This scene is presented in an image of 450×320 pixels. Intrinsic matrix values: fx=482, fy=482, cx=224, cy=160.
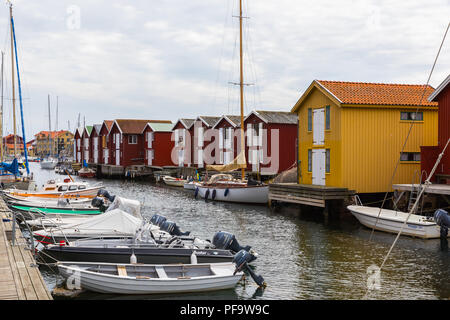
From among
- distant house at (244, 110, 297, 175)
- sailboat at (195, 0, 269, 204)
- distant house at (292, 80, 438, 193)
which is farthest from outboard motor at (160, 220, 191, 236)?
distant house at (244, 110, 297, 175)

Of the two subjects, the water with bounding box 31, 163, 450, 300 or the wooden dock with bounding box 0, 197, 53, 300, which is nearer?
the wooden dock with bounding box 0, 197, 53, 300

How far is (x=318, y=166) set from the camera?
3059 cm

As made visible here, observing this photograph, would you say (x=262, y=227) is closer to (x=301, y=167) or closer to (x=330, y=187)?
(x=330, y=187)

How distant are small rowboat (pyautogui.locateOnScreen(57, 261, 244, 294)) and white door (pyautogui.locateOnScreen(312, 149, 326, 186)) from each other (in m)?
16.4

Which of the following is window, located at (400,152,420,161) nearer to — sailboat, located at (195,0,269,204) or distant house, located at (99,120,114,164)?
sailboat, located at (195,0,269,204)

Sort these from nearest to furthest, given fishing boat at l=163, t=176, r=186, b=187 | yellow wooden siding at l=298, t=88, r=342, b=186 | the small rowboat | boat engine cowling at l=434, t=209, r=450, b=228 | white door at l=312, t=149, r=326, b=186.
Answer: the small rowboat → boat engine cowling at l=434, t=209, r=450, b=228 → yellow wooden siding at l=298, t=88, r=342, b=186 → white door at l=312, t=149, r=326, b=186 → fishing boat at l=163, t=176, r=186, b=187

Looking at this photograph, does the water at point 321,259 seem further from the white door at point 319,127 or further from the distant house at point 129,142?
the distant house at point 129,142

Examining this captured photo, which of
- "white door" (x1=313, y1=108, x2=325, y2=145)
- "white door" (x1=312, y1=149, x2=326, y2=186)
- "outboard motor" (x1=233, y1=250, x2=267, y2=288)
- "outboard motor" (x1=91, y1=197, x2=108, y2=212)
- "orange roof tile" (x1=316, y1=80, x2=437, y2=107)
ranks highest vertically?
"orange roof tile" (x1=316, y1=80, x2=437, y2=107)

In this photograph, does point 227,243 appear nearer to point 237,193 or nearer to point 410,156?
point 410,156

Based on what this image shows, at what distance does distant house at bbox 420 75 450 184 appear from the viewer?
2597cm

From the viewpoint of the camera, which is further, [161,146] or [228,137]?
[161,146]

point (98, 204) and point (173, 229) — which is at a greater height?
point (98, 204)

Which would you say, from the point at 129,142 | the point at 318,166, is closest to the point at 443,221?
the point at 318,166

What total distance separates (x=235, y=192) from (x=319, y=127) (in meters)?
10.5
